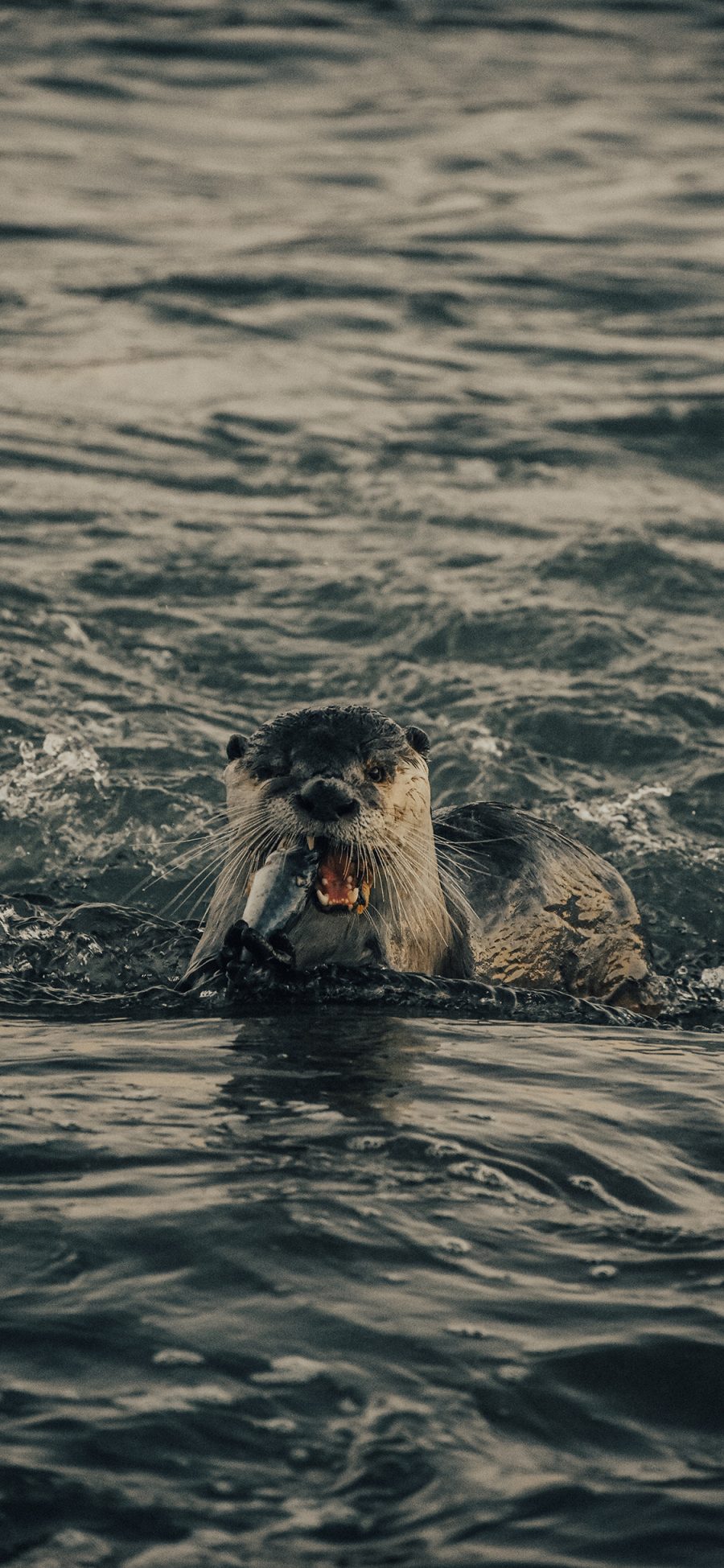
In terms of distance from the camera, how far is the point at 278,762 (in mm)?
4363

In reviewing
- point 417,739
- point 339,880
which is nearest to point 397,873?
point 339,880

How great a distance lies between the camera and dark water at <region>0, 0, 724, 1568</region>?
2.51m

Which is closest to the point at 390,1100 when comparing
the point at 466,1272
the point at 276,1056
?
the point at 276,1056

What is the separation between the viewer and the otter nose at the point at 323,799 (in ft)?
13.8

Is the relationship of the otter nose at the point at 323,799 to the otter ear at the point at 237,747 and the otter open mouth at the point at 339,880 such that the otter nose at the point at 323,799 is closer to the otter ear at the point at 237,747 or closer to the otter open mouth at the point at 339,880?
the otter open mouth at the point at 339,880

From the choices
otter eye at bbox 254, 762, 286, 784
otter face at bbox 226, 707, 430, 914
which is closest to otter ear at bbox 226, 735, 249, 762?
otter face at bbox 226, 707, 430, 914

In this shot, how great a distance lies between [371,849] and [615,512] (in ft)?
17.4

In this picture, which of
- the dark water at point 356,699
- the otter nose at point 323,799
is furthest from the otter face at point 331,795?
the dark water at point 356,699

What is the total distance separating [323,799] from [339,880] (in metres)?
0.23

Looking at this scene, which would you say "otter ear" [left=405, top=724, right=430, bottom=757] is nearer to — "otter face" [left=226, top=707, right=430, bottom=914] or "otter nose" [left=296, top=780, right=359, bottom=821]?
"otter face" [left=226, top=707, right=430, bottom=914]

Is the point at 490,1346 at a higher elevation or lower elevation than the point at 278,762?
lower

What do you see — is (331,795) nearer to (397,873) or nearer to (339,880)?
(339,880)

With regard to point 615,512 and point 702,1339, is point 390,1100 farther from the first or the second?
point 615,512

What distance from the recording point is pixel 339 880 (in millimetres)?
4336
